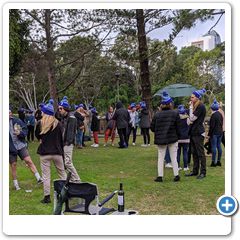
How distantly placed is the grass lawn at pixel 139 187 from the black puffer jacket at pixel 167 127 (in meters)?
0.75

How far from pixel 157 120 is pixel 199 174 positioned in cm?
136

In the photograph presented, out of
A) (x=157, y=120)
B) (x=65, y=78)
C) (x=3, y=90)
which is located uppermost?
(x=65, y=78)

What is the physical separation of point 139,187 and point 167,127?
1.12 m

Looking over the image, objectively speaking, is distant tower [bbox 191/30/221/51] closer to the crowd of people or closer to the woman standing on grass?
the crowd of people

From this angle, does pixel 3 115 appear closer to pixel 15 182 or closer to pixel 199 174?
pixel 15 182

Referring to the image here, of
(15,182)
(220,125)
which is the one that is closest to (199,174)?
(220,125)

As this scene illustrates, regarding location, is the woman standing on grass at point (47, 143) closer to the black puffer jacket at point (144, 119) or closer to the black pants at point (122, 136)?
the black pants at point (122, 136)

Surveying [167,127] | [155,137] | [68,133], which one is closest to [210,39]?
[167,127]

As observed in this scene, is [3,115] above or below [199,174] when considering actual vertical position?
above

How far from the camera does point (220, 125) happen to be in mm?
7590

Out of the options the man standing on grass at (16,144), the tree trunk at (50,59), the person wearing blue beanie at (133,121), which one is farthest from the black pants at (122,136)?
the man standing on grass at (16,144)

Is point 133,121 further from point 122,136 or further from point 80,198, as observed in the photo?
point 80,198

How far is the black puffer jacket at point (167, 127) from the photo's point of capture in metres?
6.35
